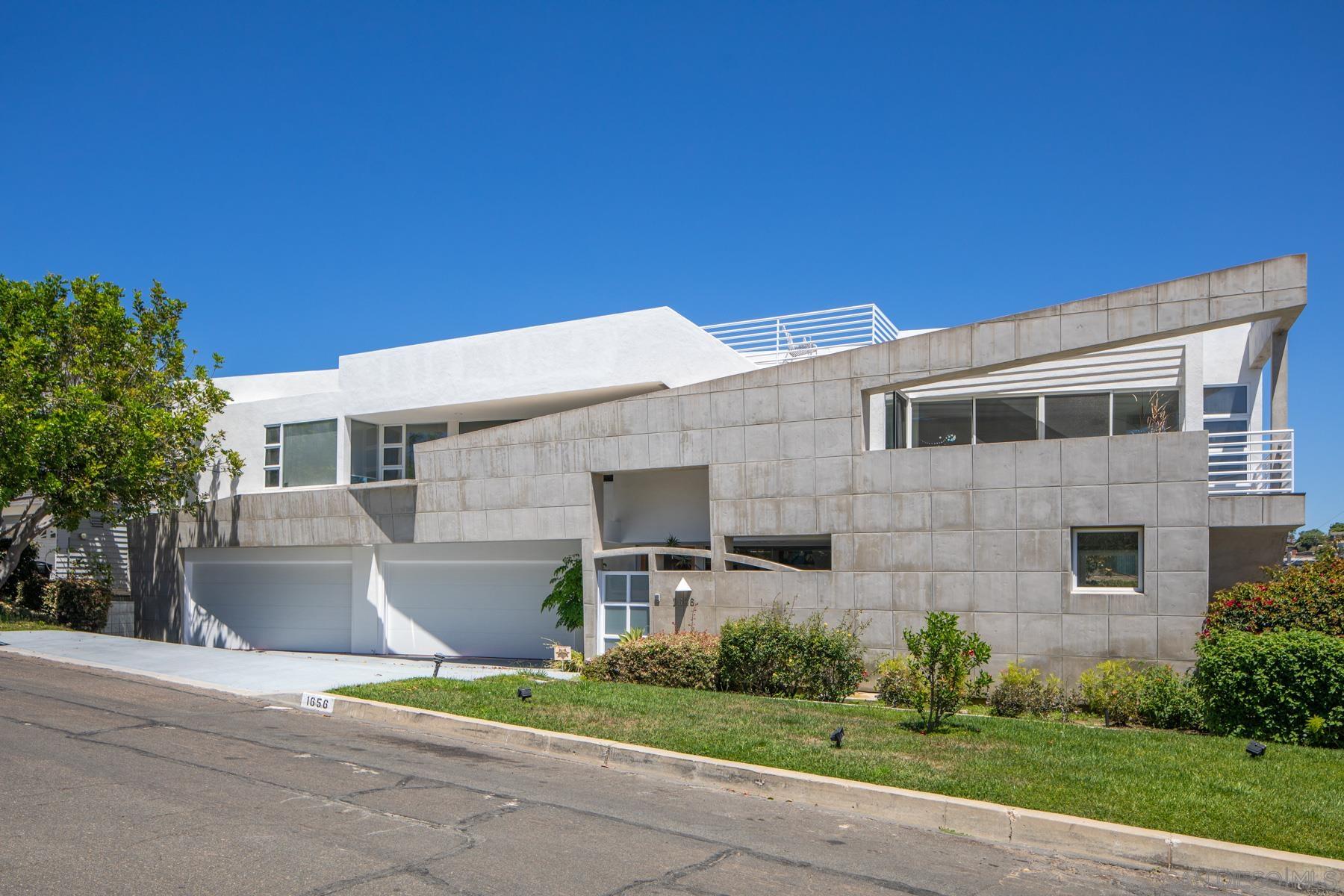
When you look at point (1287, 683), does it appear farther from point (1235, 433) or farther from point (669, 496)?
point (669, 496)

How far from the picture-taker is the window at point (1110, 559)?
15.5 m

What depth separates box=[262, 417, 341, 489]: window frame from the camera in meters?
25.0

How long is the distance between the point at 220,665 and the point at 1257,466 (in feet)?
59.7

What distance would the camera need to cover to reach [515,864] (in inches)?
269

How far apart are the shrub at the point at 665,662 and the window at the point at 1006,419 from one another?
7.57 meters

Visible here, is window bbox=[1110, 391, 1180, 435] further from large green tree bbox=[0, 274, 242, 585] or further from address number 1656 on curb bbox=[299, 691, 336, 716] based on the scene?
large green tree bbox=[0, 274, 242, 585]

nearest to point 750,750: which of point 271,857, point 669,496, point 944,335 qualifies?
point 271,857

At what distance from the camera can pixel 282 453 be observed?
85.5ft

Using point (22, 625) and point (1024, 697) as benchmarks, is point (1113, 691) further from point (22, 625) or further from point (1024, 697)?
point (22, 625)

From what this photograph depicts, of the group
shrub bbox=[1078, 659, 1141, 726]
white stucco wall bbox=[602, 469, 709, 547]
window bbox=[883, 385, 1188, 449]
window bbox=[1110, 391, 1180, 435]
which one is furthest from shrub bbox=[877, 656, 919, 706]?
window bbox=[1110, 391, 1180, 435]

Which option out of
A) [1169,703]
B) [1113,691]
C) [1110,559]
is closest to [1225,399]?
[1110,559]

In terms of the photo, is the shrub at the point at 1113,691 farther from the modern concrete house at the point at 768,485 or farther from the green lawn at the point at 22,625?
the green lawn at the point at 22,625

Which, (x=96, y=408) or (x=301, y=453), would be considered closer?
(x=96, y=408)

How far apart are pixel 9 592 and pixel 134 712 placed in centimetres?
2228
